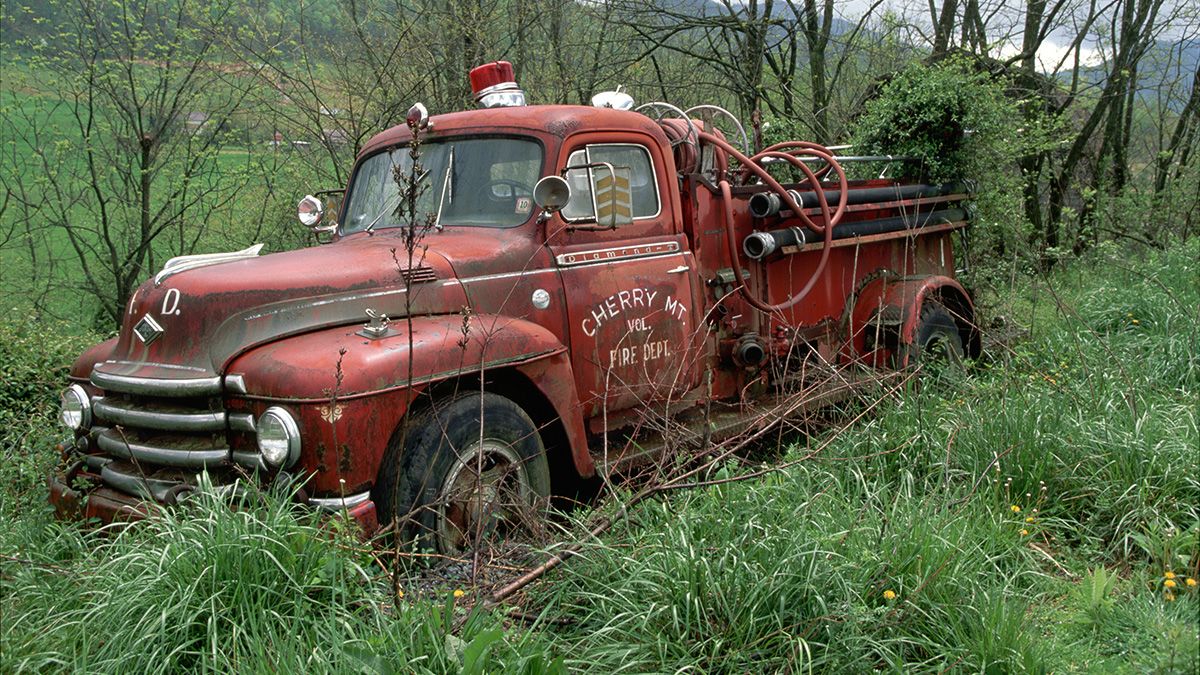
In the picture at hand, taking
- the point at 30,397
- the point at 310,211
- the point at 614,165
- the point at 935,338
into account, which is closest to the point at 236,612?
the point at 614,165

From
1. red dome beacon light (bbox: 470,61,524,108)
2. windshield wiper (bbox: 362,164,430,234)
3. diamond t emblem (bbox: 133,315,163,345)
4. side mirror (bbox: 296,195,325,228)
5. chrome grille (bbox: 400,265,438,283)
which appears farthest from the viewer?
side mirror (bbox: 296,195,325,228)

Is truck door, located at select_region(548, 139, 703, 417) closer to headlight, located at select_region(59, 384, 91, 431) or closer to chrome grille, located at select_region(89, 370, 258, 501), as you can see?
chrome grille, located at select_region(89, 370, 258, 501)

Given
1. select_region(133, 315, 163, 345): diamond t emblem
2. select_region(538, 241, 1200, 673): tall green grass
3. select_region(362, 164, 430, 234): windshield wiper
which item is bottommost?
select_region(538, 241, 1200, 673): tall green grass

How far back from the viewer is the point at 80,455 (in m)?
4.54

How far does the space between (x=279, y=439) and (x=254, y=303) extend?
27.6 inches

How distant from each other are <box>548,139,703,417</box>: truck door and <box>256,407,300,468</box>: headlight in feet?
5.28

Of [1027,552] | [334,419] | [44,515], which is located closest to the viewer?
[334,419]

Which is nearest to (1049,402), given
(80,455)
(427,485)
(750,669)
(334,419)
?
(750,669)

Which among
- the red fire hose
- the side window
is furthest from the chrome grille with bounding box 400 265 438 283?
the red fire hose

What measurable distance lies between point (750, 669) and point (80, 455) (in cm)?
324

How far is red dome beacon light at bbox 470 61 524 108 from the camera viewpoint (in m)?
5.88

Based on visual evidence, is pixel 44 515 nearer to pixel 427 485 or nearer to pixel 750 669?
pixel 427 485

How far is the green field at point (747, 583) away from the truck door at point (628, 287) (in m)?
0.85

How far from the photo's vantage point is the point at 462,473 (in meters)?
4.25
